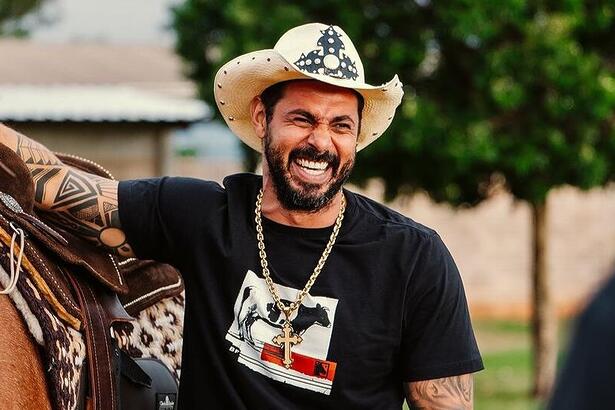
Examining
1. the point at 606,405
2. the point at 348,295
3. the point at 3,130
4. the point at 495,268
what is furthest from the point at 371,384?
the point at 495,268

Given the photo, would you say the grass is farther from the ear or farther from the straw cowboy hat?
the ear

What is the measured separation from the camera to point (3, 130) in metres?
2.94

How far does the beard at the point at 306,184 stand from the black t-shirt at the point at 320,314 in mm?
69

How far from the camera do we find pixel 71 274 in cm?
277

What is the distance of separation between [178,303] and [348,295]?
76 cm

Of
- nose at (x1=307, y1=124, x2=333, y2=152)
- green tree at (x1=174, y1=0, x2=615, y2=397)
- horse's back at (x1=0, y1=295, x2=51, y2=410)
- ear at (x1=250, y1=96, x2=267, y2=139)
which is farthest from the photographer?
green tree at (x1=174, y1=0, x2=615, y2=397)

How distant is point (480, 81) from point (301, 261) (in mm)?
6733

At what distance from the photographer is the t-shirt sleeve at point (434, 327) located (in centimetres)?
273

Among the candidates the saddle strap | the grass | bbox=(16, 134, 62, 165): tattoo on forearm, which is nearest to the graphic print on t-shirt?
the saddle strap

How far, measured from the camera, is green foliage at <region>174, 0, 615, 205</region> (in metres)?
9.04

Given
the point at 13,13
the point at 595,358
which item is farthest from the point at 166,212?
the point at 13,13

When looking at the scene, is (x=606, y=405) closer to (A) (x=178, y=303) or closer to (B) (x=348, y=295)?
(B) (x=348, y=295)

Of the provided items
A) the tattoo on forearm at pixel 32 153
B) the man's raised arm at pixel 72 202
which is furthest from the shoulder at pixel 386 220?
the tattoo on forearm at pixel 32 153

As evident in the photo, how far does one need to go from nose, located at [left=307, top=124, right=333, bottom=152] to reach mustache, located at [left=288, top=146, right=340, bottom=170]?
1cm
